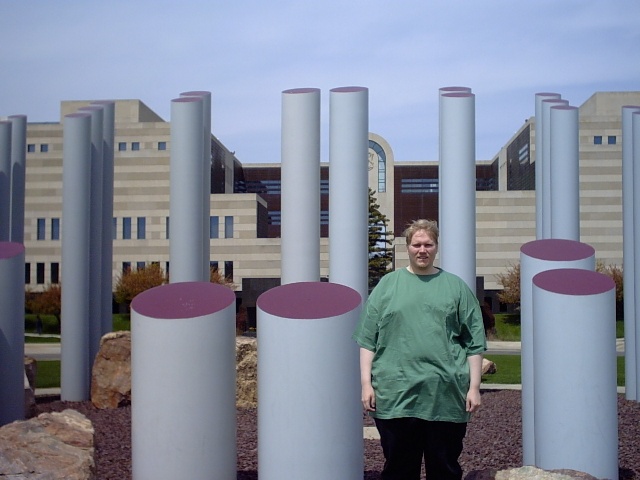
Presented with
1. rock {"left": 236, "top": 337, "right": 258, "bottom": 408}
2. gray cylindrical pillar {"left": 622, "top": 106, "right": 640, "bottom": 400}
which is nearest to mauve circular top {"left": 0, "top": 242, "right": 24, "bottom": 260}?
rock {"left": 236, "top": 337, "right": 258, "bottom": 408}

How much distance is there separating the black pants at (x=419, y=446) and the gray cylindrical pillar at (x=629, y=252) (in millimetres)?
6662

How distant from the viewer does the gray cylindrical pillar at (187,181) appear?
28.7ft

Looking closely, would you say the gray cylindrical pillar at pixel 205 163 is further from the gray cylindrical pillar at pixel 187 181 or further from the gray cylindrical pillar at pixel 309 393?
the gray cylindrical pillar at pixel 309 393

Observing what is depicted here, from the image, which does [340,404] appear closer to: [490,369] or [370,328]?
[370,328]

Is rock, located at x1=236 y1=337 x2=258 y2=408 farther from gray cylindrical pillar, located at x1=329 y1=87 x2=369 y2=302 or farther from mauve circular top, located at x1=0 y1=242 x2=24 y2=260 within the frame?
mauve circular top, located at x1=0 y1=242 x2=24 y2=260

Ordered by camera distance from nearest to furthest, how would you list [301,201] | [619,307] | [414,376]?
[414,376], [301,201], [619,307]

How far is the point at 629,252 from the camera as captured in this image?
32.2 ft

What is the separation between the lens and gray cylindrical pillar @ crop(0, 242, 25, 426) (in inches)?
278

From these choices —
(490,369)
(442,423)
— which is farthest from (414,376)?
(490,369)

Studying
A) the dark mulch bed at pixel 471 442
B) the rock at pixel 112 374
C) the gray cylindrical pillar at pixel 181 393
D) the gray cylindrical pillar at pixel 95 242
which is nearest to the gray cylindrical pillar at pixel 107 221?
the gray cylindrical pillar at pixel 95 242

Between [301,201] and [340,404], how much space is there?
3.70 meters

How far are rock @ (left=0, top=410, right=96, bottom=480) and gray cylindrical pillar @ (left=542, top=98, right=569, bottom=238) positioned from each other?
5.64 meters

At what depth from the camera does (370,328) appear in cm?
378

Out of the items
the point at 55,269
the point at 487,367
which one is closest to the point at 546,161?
the point at 487,367
